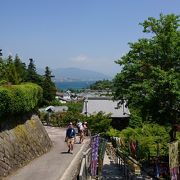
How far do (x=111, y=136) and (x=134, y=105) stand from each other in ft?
68.3

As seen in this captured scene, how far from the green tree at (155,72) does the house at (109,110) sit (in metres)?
32.9

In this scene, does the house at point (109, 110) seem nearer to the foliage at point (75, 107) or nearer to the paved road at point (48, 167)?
the foliage at point (75, 107)

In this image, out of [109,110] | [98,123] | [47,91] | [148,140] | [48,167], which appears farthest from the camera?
[47,91]

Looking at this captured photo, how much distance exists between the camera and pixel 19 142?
20.1 metres

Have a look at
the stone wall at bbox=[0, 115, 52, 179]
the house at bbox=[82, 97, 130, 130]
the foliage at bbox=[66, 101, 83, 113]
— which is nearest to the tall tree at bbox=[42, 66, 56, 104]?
the foliage at bbox=[66, 101, 83, 113]

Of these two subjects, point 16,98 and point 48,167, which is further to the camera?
point 16,98

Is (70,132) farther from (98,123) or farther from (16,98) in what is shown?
(98,123)

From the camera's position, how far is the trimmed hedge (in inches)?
716

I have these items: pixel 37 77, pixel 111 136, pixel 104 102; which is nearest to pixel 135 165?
pixel 111 136

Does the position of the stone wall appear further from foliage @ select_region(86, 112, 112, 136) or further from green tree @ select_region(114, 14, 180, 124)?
foliage @ select_region(86, 112, 112, 136)

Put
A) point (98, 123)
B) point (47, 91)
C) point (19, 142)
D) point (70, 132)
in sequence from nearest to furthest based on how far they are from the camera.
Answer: point (19, 142)
point (70, 132)
point (98, 123)
point (47, 91)

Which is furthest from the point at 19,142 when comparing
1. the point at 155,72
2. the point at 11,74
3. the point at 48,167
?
the point at 155,72

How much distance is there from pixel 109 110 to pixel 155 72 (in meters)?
42.8

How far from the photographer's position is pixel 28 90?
22.8 metres
